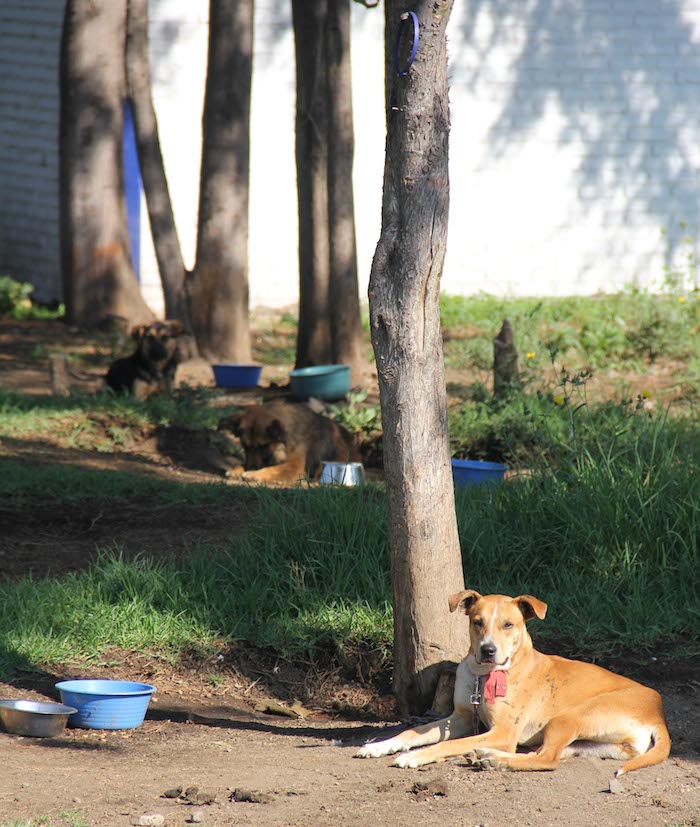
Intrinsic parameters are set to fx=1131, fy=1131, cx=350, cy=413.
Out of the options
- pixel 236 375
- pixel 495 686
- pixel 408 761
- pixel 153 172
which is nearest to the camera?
pixel 408 761

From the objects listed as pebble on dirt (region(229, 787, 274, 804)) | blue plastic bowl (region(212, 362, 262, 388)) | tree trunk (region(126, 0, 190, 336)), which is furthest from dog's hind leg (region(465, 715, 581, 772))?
tree trunk (region(126, 0, 190, 336))

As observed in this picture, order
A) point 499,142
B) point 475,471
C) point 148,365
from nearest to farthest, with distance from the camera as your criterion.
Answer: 1. point 475,471
2. point 148,365
3. point 499,142

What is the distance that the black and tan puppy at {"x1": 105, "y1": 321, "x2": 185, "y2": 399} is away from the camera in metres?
9.77

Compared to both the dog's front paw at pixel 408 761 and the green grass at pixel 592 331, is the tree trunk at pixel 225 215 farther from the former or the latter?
the dog's front paw at pixel 408 761

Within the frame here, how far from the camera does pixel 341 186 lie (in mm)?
10312

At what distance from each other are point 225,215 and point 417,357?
741 centimetres

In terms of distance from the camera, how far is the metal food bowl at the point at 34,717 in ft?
14.0

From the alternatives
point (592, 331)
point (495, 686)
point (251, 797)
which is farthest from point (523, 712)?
point (592, 331)

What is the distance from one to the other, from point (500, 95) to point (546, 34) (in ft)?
3.07

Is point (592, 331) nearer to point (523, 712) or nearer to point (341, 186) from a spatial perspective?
point (341, 186)

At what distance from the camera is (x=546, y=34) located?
566 inches

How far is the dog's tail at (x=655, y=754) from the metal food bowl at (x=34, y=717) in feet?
6.78

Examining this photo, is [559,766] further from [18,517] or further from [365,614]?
[18,517]

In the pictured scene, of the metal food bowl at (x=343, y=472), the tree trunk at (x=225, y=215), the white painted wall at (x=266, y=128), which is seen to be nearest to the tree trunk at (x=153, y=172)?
the tree trunk at (x=225, y=215)
